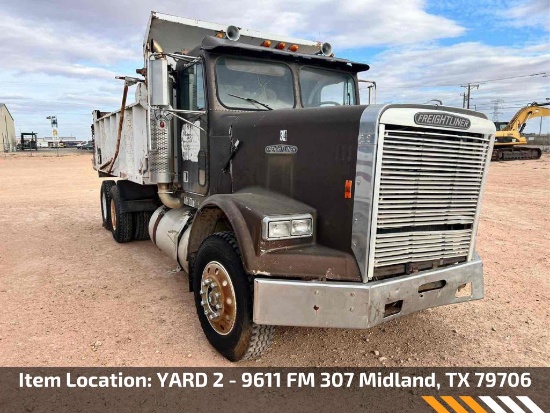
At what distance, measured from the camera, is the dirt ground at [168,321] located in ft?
12.2

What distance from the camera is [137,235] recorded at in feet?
25.6

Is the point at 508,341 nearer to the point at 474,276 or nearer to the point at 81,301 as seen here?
the point at 474,276

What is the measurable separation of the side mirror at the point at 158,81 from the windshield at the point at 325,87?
1.53 meters

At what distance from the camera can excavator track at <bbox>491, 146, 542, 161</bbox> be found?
30.3 meters

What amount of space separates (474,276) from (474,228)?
16.7 inches

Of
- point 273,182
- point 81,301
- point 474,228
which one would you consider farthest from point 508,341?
point 81,301

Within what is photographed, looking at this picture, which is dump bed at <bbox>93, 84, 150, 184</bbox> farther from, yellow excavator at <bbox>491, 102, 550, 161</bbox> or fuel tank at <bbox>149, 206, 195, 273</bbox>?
yellow excavator at <bbox>491, 102, 550, 161</bbox>

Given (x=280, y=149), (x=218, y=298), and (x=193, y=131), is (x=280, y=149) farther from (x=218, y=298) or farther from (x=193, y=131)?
(x=193, y=131)

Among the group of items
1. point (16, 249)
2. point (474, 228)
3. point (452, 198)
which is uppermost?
point (452, 198)

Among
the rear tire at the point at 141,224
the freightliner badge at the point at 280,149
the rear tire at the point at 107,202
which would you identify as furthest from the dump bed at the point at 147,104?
the freightliner badge at the point at 280,149

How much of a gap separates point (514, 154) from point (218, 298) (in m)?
33.4

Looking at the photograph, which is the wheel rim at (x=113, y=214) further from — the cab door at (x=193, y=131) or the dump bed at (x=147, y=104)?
the cab door at (x=193, y=131)

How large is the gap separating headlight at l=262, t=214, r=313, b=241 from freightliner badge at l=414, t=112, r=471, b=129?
112 centimetres

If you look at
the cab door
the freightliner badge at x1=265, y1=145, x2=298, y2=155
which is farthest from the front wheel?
the cab door
